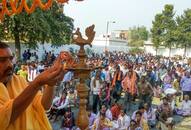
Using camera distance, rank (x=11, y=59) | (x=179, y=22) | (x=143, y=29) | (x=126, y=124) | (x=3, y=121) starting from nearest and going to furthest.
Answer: (x=3, y=121)
(x=11, y=59)
(x=126, y=124)
(x=179, y=22)
(x=143, y=29)

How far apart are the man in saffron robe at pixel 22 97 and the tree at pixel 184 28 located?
4996cm

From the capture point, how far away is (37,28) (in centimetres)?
2388

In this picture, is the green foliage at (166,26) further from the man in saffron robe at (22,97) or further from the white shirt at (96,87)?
the man in saffron robe at (22,97)

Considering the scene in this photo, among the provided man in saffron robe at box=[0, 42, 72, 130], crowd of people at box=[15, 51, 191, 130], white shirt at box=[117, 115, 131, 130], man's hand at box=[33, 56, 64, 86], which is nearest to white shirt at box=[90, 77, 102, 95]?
crowd of people at box=[15, 51, 191, 130]

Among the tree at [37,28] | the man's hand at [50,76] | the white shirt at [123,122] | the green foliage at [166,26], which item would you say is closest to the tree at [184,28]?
the green foliage at [166,26]

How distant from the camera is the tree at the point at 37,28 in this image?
23.7m

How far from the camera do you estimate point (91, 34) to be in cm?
452

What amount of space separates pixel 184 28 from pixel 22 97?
51459 millimetres

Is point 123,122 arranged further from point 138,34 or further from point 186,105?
point 138,34

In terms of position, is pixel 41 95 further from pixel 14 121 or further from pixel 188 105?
pixel 188 105

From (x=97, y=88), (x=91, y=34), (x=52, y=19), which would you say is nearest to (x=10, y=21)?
(x=52, y=19)

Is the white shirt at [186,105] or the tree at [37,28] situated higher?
the tree at [37,28]

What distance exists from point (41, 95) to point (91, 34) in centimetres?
166

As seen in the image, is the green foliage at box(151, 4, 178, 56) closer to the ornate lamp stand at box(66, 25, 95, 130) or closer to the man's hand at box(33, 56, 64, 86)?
the ornate lamp stand at box(66, 25, 95, 130)
